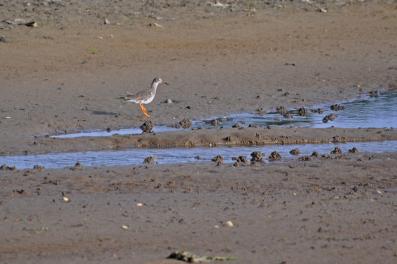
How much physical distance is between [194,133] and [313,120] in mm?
2024

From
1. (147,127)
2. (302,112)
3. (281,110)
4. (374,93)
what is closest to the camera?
(147,127)

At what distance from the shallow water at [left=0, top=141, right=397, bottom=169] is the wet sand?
22cm

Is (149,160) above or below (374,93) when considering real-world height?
below

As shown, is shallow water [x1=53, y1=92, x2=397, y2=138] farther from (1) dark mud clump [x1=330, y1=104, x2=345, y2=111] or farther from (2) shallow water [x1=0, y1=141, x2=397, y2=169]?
(2) shallow water [x1=0, y1=141, x2=397, y2=169]

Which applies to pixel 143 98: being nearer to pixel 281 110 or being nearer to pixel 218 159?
pixel 281 110

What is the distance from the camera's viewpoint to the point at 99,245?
8453 millimetres

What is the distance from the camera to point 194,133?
13070mm

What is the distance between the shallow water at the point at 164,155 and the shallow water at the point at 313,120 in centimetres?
94

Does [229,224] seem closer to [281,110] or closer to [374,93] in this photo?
[281,110]

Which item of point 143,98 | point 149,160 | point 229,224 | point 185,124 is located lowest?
point 229,224

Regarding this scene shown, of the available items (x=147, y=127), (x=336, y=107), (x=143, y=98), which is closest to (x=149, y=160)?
(x=147, y=127)

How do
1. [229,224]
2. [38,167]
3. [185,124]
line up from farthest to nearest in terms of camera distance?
1. [185,124]
2. [38,167]
3. [229,224]

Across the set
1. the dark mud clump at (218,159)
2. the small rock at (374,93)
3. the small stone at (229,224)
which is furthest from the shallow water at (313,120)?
the small stone at (229,224)

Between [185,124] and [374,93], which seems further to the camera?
[374,93]
